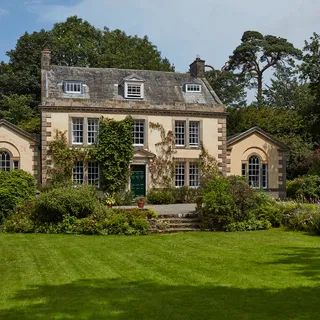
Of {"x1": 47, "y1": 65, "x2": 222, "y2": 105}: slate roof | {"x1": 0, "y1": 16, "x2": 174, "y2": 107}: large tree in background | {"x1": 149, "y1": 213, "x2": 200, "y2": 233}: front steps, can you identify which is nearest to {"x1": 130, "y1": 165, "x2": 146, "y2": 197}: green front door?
{"x1": 47, "y1": 65, "x2": 222, "y2": 105}: slate roof

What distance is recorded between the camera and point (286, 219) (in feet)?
77.8

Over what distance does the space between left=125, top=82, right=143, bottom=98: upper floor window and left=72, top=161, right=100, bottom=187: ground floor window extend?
5187 millimetres

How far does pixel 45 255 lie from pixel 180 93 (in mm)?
24302

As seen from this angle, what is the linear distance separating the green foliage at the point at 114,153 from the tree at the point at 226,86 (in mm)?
29873

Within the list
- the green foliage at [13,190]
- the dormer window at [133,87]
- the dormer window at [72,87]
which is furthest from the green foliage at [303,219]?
the dormer window at [72,87]

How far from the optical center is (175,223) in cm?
2414

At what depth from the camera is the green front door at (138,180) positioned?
35.9 m

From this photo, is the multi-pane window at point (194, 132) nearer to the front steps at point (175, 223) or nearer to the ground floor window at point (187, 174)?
the ground floor window at point (187, 174)

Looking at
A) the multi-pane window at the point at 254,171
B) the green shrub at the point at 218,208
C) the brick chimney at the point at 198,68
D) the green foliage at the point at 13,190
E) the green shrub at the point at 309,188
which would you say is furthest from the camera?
the brick chimney at the point at 198,68

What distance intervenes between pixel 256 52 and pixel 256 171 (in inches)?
1157

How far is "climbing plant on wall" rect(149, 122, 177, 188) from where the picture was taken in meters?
36.3

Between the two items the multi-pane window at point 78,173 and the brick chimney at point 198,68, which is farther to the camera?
the brick chimney at point 198,68

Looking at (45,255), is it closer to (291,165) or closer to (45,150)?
(45,150)

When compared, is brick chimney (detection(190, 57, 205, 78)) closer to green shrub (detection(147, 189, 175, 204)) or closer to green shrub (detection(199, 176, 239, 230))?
green shrub (detection(147, 189, 175, 204))
